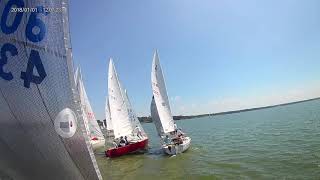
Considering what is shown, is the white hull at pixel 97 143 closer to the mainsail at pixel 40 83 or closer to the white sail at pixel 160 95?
the white sail at pixel 160 95

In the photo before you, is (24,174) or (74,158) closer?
(74,158)

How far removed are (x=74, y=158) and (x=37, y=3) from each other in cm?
213

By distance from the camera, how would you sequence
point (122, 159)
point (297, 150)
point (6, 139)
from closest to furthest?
point (6, 139), point (297, 150), point (122, 159)

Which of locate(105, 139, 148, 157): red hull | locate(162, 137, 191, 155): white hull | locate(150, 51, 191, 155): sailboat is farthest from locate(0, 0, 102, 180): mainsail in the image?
locate(105, 139, 148, 157): red hull

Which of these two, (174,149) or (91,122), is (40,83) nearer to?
(174,149)

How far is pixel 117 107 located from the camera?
30.7 meters

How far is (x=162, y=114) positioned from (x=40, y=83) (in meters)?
25.1

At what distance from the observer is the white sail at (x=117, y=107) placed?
96.7 feet

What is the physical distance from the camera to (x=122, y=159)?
2622 centimetres

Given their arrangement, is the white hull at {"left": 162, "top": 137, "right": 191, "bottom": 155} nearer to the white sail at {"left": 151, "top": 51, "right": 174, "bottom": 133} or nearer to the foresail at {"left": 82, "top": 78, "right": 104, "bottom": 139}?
the white sail at {"left": 151, "top": 51, "right": 174, "bottom": 133}

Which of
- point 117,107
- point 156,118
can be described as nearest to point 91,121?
point 117,107

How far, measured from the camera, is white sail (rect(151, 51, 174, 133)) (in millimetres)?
29041

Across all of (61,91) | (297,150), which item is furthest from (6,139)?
(297,150)

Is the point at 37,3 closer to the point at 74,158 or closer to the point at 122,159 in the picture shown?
the point at 74,158
